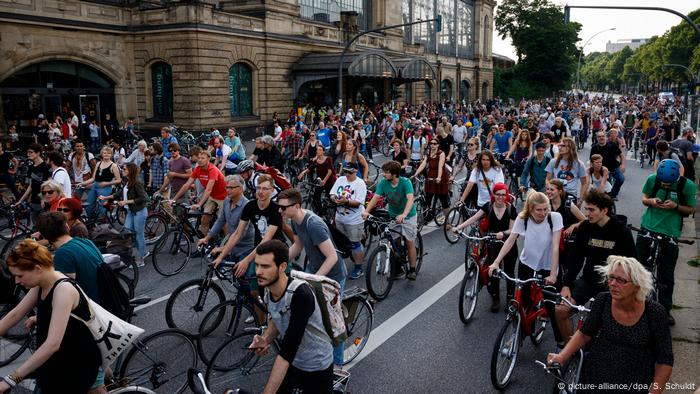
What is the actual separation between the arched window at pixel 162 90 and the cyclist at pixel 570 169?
2368 centimetres

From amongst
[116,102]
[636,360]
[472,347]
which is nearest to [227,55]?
[116,102]

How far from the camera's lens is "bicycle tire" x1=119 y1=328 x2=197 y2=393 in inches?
186

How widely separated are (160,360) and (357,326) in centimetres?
193

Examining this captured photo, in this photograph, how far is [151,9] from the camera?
28.4 metres

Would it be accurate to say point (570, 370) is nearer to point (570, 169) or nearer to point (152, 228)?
point (570, 169)

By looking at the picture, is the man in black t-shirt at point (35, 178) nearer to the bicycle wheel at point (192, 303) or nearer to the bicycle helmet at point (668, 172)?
the bicycle wheel at point (192, 303)

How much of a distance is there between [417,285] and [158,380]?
168 inches

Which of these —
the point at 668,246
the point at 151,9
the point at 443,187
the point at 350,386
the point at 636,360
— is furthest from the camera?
the point at 151,9

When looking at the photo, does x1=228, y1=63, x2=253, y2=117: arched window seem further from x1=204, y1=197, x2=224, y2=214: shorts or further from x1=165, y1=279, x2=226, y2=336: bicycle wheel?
x1=165, y1=279, x2=226, y2=336: bicycle wheel

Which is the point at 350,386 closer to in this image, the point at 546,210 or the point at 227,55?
the point at 546,210

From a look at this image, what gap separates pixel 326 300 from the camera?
369 centimetres

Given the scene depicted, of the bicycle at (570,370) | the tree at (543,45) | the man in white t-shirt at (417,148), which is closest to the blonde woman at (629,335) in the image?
the bicycle at (570,370)

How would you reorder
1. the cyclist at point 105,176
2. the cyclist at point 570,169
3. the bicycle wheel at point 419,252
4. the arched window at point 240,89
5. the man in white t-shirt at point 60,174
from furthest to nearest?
the arched window at point 240,89 < the cyclist at point 105,176 < the cyclist at point 570,169 < the bicycle wheel at point 419,252 < the man in white t-shirt at point 60,174

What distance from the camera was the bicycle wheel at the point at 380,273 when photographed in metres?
7.41
